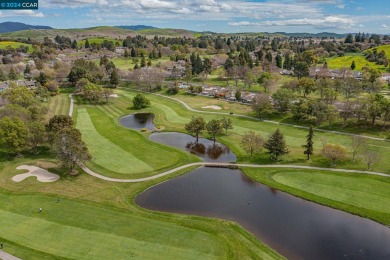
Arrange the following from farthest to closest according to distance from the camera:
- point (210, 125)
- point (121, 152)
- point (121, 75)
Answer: point (121, 75), point (210, 125), point (121, 152)

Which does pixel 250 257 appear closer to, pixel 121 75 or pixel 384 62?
pixel 121 75

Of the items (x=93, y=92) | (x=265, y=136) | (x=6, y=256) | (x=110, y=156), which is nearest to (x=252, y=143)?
(x=265, y=136)

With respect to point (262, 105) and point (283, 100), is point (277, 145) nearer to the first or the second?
point (262, 105)

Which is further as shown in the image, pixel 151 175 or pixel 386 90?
pixel 386 90

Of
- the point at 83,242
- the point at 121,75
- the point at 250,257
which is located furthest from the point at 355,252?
the point at 121,75

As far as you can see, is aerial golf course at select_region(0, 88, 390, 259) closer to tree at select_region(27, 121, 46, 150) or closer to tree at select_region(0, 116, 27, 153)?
tree at select_region(0, 116, 27, 153)

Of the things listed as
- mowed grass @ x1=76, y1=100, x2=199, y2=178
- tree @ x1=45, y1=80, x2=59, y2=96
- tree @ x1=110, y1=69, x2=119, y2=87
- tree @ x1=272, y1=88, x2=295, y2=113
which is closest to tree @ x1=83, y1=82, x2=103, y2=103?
tree @ x1=45, y1=80, x2=59, y2=96
